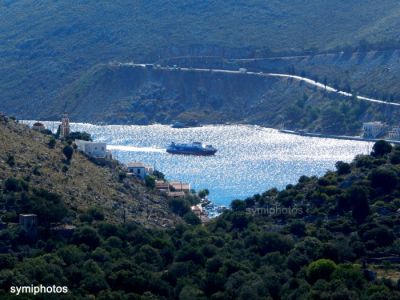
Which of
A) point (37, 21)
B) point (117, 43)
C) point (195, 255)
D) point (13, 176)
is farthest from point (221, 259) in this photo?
point (37, 21)

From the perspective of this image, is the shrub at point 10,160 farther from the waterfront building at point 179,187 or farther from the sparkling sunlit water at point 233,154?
the sparkling sunlit water at point 233,154

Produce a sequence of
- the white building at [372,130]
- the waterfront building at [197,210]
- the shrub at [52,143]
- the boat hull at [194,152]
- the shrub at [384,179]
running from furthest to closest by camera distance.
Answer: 1. the white building at [372,130]
2. the boat hull at [194,152]
3. the waterfront building at [197,210]
4. the shrub at [52,143]
5. the shrub at [384,179]

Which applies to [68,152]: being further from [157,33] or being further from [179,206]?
[157,33]

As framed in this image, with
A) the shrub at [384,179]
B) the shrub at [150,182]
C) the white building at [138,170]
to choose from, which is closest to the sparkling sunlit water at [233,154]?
the white building at [138,170]

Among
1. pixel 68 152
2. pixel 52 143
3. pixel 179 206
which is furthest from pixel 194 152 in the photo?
pixel 68 152

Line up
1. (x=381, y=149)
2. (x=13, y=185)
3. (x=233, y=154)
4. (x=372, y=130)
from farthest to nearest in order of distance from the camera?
1. (x=372, y=130)
2. (x=233, y=154)
3. (x=381, y=149)
4. (x=13, y=185)

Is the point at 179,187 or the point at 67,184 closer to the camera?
the point at 67,184

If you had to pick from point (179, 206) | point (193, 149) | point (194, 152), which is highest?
point (193, 149)
